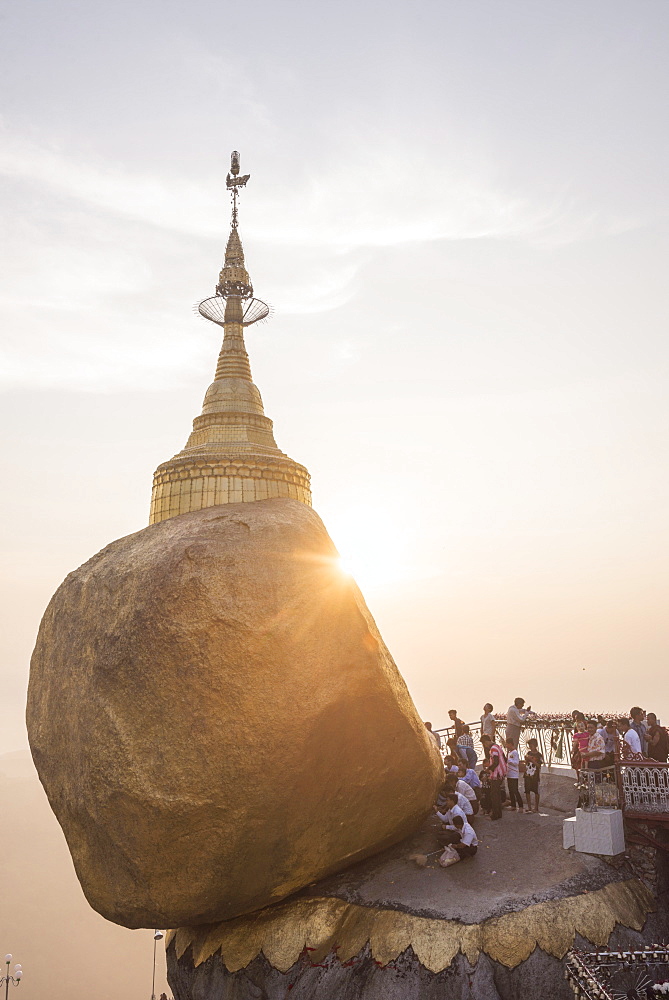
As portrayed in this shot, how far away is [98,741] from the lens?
9.92 meters

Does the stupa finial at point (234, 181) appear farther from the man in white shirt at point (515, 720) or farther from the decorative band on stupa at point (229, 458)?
the man in white shirt at point (515, 720)

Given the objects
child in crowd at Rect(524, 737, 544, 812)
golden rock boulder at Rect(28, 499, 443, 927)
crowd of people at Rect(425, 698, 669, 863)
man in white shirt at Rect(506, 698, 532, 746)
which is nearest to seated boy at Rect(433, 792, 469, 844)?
crowd of people at Rect(425, 698, 669, 863)

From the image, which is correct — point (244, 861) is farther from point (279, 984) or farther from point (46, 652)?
point (46, 652)

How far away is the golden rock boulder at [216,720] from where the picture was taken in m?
9.62

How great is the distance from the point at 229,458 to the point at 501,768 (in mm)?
17519

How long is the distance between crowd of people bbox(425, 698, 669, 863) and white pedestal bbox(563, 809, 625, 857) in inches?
30.4

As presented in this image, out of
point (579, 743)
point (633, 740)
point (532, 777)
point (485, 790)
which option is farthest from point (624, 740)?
point (485, 790)

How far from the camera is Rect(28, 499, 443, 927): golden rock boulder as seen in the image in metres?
9.62

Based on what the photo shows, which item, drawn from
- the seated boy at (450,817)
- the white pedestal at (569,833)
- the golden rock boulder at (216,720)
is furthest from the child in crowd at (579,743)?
the golden rock boulder at (216,720)

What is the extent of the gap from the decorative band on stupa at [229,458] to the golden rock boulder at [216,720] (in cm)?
1592

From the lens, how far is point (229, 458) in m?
28.5

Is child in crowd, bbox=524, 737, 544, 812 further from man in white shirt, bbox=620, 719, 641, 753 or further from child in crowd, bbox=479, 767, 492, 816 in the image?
man in white shirt, bbox=620, 719, 641, 753

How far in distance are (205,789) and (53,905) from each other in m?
116

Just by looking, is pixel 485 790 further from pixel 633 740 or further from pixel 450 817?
pixel 633 740
